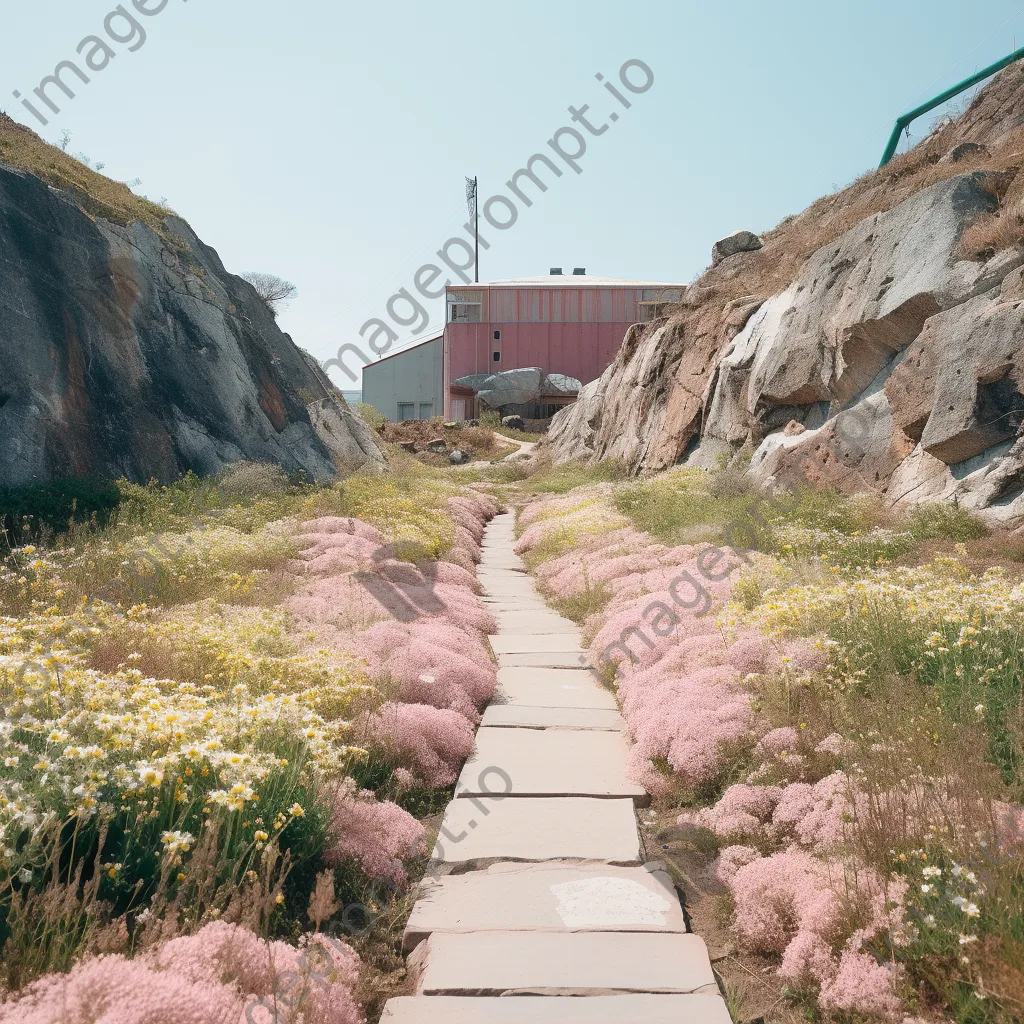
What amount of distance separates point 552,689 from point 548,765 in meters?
1.53

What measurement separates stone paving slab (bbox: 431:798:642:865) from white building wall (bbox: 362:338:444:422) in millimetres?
39352

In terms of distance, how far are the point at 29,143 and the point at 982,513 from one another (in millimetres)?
15829

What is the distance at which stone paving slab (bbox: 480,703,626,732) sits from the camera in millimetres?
5902

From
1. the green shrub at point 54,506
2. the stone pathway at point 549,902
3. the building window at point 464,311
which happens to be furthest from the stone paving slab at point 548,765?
the building window at point 464,311

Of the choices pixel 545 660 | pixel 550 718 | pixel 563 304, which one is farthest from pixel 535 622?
pixel 563 304

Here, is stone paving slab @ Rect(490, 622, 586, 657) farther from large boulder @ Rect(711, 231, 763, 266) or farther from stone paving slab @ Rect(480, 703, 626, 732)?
large boulder @ Rect(711, 231, 763, 266)

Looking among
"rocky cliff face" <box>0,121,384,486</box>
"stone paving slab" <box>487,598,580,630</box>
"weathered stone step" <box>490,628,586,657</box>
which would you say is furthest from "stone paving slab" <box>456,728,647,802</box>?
"rocky cliff face" <box>0,121,384,486</box>

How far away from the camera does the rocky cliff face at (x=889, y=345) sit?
993cm

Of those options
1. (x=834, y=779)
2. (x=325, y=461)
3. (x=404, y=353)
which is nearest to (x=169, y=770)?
(x=834, y=779)

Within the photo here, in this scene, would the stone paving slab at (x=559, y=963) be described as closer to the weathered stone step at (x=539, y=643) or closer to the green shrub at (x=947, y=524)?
the weathered stone step at (x=539, y=643)

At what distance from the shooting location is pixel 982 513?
368 inches

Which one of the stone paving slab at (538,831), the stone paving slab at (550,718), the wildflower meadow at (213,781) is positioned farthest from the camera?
Result: the stone paving slab at (550,718)

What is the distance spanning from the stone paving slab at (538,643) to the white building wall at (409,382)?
35550 mm

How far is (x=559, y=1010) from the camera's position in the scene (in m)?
2.92
